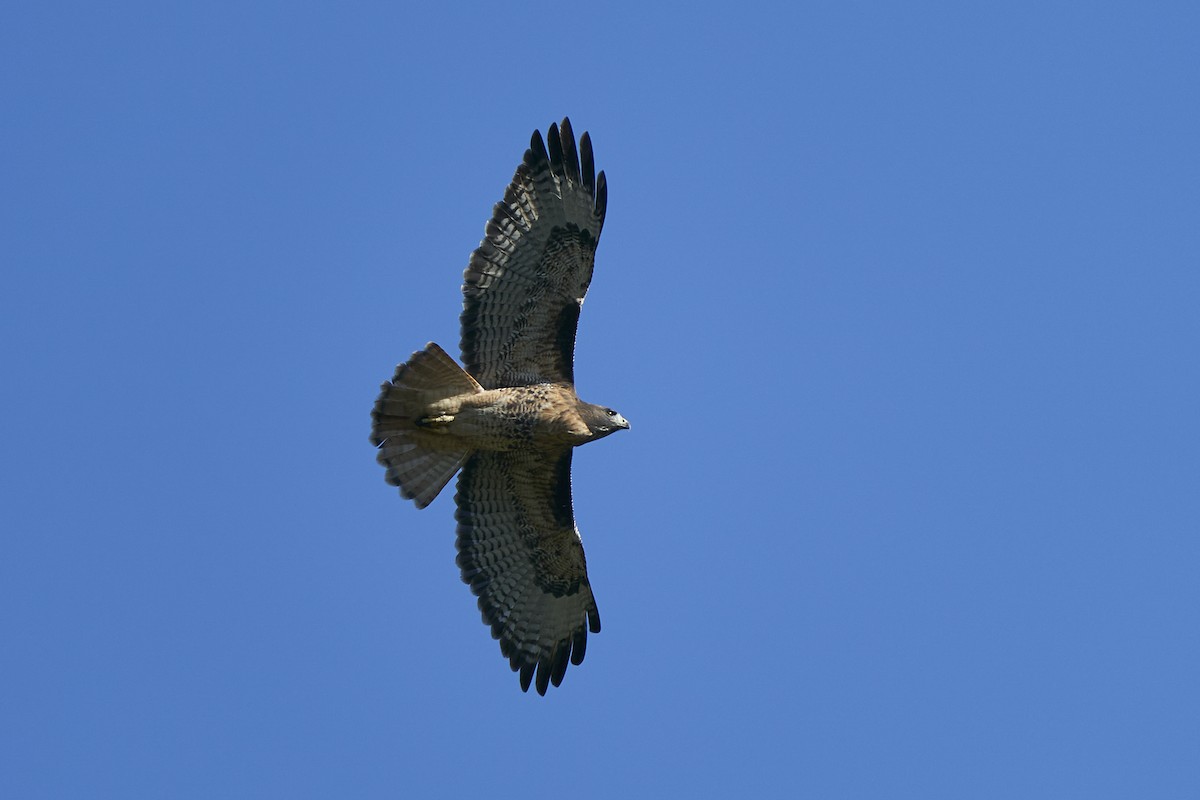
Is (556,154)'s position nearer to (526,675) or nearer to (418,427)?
(418,427)

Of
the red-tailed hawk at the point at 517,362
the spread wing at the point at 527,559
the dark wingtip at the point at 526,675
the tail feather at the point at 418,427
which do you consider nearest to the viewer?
the tail feather at the point at 418,427

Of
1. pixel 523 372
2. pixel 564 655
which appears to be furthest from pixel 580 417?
pixel 564 655

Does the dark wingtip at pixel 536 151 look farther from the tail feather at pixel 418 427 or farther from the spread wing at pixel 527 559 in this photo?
the spread wing at pixel 527 559

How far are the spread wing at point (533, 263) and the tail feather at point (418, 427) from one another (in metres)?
0.35

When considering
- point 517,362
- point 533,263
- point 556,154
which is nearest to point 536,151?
point 556,154

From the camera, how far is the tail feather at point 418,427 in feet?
39.9

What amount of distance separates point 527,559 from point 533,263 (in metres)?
2.56

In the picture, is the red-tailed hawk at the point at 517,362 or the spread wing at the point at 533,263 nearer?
the red-tailed hawk at the point at 517,362

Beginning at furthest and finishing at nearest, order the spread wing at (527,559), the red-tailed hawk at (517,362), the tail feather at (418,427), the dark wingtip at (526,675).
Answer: the dark wingtip at (526,675)
the spread wing at (527,559)
the red-tailed hawk at (517,362)
the tail feather at (418,427)

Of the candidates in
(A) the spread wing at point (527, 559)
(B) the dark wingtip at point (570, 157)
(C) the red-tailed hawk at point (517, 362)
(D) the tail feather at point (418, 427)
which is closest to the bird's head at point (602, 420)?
(C) the red-tailed hawk at point (517, 362)

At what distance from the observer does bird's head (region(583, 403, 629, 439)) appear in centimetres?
1241

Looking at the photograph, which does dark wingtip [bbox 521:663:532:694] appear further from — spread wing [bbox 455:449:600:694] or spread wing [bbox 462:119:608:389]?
spread wing [bbox 462:119:608:389]

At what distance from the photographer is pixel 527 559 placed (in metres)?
13.2

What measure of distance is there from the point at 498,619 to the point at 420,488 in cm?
152
